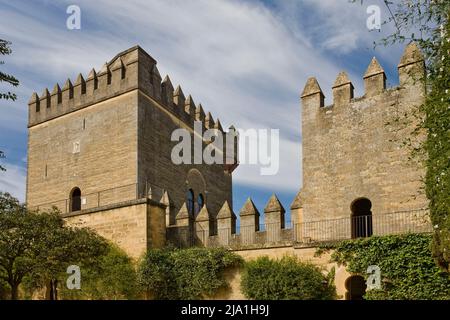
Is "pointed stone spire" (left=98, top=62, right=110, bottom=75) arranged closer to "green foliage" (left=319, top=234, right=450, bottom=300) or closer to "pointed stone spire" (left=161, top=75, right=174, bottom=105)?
"pointed stone spire" (left=161, top=75, right=174, bottom=105)

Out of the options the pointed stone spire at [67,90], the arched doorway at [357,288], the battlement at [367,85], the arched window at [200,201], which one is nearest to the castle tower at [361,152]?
the battlement at [367,85]

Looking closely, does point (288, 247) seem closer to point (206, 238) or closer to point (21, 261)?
point (206, 238)

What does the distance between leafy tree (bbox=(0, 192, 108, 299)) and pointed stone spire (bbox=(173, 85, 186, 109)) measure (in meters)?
9.56

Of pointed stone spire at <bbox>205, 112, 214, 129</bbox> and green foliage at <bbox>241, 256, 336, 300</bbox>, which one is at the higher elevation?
pointed stone spire at <bbox>205, 112, 214, 129</bbox>

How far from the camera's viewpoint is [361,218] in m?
18.2

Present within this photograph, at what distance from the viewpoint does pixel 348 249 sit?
16.0 meters

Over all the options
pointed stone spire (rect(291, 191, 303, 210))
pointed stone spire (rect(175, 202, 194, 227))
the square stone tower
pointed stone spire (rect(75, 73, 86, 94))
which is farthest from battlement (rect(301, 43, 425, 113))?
pointed stone spire (rect(75, 73, 86, 94))

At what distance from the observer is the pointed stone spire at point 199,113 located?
2761cm

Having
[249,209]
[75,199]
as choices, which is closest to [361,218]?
[249,209]

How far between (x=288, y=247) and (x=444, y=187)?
24.2ft

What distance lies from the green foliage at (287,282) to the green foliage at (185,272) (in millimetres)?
1097

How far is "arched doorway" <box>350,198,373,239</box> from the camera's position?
17.8 metres
